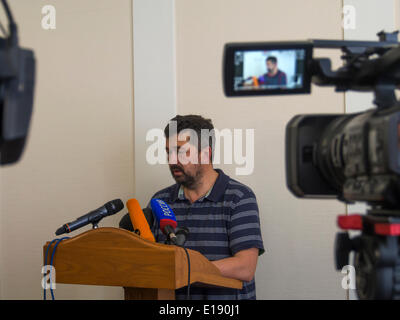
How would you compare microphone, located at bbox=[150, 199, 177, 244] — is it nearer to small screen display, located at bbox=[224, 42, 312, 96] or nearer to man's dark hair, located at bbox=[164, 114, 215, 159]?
man's dark hair, located at bbox=[164, 114, 215, 159]

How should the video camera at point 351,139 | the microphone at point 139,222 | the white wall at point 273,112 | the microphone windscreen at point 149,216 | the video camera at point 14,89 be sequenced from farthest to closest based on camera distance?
the white wall at point 273,112 < the microphone windscreen at point 149,216 < the microphone at point 139,222 < the video camera at point 351,139 < the video camera at point 14,89

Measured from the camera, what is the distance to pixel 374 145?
2.55ft

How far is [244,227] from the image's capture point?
6.11 feet

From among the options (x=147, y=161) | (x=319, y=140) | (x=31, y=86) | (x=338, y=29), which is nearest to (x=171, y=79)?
(x=147, y=161)

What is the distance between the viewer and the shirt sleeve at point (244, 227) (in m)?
1.84

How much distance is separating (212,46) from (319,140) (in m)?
1.45

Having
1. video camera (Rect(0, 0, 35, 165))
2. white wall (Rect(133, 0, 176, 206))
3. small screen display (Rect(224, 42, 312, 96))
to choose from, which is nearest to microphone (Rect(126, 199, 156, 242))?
white wall (Rect(133, 0, 176, 206))

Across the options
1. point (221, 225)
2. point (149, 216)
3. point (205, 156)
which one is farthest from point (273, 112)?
point (149, 216)

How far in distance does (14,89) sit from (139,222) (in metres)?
1.00

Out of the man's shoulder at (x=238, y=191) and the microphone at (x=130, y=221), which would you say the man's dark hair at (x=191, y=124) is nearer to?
the man's shoulder at (x=238, y=191)

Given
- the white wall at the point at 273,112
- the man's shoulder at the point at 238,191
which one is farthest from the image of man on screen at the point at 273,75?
the white wall at the point at 273,112

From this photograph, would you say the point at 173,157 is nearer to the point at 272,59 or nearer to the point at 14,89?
the point at 272,59

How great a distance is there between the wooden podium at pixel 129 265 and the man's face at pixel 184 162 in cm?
55
